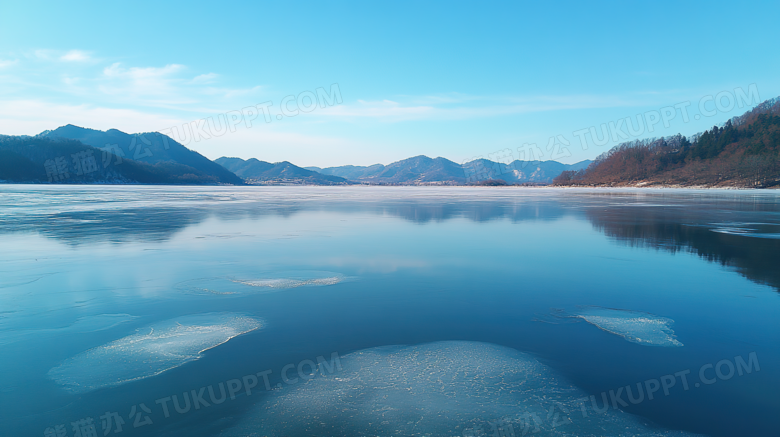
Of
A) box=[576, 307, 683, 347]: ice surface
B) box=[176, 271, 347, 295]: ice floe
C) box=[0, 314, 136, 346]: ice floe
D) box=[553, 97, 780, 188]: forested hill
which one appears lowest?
box=[576, 307, 683, 347]: ice surface

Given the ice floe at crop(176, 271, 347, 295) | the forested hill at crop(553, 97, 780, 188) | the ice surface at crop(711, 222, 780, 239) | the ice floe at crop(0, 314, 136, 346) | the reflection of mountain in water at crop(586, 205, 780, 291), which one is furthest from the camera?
the forested hill at crop(553, 97, 780, 188)

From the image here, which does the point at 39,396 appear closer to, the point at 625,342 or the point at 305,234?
the point at 625,342

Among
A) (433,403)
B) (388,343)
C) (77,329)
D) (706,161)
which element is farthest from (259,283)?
(706,161)

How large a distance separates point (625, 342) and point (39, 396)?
6.81m

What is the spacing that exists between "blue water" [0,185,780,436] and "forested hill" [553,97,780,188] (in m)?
105

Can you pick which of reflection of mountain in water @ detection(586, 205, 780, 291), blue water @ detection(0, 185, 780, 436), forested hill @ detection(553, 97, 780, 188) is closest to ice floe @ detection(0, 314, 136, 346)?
blue water @ detection(0, 185, 780, 436)

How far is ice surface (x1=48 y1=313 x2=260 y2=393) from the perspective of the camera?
429cm

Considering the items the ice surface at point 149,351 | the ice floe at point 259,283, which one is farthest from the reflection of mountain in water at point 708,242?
the ice surface at point 149,351

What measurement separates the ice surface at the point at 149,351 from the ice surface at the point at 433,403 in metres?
1.72

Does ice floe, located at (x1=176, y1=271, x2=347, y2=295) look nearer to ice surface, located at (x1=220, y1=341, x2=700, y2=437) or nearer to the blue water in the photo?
the blue water

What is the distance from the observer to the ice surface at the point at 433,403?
3406mm

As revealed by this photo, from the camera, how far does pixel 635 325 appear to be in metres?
5.80

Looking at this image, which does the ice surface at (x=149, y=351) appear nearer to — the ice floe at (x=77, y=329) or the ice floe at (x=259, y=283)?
→ the ice floe at (x=77, y=329)

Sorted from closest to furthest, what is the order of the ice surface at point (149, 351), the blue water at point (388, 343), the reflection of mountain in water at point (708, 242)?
the blue water at point (388, 343) < the ice surface at point (149, 351) < the reflection of mountain in water at point (708, 242)
